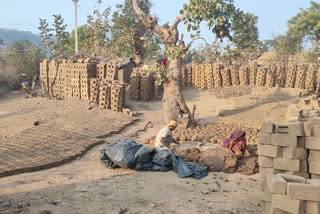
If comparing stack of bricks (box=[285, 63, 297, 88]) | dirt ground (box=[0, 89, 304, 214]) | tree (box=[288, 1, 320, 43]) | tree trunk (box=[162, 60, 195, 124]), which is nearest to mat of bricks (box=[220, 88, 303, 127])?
stack of bricks (box=[285, 63, 297, 88])

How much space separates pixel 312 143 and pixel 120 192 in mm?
2920

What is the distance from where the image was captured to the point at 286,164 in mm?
4711

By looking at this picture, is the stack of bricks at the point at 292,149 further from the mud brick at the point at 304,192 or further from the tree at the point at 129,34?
the tree at the point at 129,34

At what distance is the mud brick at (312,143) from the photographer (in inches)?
178

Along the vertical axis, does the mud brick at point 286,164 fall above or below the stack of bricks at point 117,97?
below

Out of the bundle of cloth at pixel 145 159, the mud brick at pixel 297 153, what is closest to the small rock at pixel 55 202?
the bundle of cloth at pixel 145 159

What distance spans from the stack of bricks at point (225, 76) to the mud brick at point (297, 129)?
12636 mm

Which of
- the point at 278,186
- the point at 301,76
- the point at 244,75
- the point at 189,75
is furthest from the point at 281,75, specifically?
the point at 278,186

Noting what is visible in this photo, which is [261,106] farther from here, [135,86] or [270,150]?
[270,150]

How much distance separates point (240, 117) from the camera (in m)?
10.8

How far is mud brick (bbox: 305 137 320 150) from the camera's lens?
453 centimetres

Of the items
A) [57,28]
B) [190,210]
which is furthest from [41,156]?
[57,28]

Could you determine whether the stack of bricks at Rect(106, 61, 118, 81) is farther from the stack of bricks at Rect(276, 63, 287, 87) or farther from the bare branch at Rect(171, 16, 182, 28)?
the stack of bricks at Rect(276, 63, 287, 87)

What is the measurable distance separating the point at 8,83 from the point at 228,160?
15.6 metres
